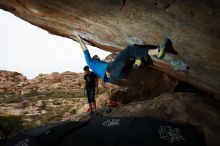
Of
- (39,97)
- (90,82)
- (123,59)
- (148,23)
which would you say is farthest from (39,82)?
(123,59)

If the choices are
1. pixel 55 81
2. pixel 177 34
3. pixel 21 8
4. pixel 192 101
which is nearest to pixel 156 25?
pixel 177 34

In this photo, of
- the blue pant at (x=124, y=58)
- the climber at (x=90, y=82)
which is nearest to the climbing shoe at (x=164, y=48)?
the blue pant at (x=124, y=58)

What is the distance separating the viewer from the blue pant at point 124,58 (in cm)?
782

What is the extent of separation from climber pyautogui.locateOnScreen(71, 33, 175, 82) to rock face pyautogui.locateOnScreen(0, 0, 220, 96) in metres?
0.77

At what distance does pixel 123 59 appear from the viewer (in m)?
8.10

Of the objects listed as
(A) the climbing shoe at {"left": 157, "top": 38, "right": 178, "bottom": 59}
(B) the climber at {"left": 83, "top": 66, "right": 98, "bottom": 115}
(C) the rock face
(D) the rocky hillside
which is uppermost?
(C) the rock face

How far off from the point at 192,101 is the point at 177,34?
3312 millimetres

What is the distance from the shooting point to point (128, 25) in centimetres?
921

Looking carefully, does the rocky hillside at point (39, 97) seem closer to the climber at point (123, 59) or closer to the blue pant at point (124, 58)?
the climber at point (123, 59)

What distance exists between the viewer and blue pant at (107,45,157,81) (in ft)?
25.7

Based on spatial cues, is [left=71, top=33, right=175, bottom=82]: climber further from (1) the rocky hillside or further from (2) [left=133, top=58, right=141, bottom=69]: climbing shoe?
(1) the rocky hillside

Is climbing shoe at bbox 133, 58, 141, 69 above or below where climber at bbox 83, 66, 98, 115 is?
above

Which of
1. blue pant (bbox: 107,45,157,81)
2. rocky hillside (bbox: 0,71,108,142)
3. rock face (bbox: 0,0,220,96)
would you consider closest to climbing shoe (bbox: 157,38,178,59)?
rock face (bbox: 0,0,220,96)

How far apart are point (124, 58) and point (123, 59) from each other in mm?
50
